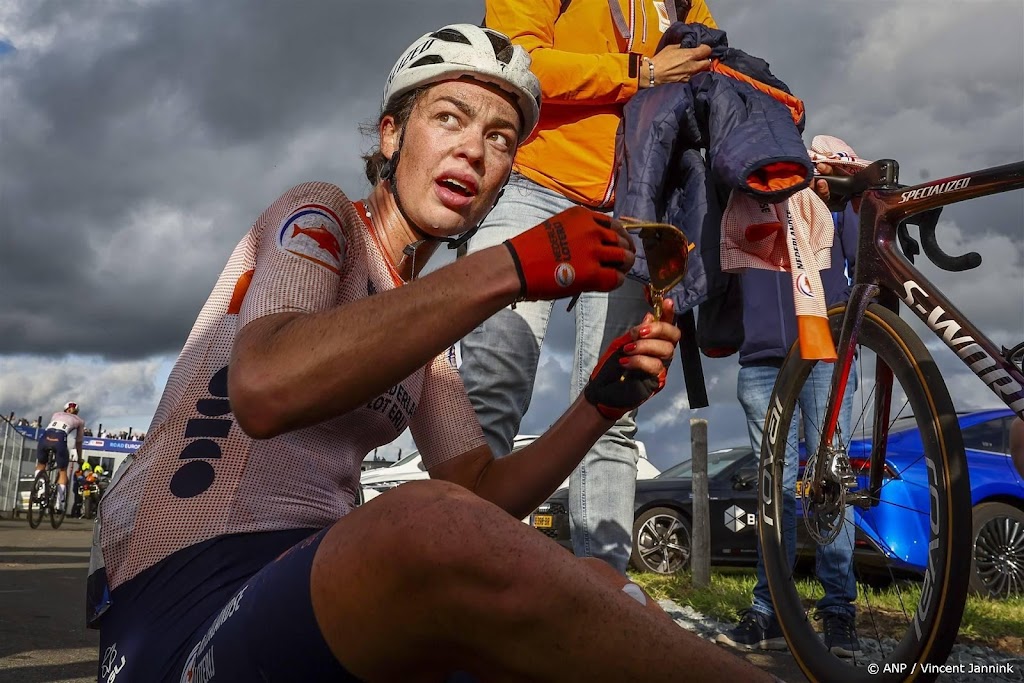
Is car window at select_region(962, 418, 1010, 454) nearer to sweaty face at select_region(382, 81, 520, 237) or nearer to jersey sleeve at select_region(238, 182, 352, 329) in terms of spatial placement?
sweaty face at select_region(382, 81, 520, 237)

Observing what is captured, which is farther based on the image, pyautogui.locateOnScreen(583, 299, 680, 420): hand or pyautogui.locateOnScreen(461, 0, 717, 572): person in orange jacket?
pyautogui.locateOnScreen(461, 0, 717, 572): person in orange jacket

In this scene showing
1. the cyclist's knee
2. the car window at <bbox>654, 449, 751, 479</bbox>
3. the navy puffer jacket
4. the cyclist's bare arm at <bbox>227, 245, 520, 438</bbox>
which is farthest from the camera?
the car window at <bbox>654, 449, 751, 479</bbox>

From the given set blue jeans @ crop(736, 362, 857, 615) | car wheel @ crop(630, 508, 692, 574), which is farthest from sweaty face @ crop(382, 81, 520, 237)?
car wheel @ crop(630, 508, 692, 574)

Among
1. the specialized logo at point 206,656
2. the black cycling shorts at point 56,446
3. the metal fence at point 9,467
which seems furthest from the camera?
the metal fence at point 9,467

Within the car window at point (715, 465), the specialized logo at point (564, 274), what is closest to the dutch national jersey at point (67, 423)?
the car window at point (715, 465)

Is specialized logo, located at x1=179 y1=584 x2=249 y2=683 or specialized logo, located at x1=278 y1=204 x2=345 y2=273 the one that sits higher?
specialized logo, located at x1=278 y1=204 x2=345 y2=273

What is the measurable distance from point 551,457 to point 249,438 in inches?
31.4

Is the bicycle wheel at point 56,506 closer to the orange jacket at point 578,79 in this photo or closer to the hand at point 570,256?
the orange jacket at point 578,79

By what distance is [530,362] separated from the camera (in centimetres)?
355

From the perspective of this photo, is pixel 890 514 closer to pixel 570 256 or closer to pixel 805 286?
pixel 805 286

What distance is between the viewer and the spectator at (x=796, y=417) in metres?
3.47

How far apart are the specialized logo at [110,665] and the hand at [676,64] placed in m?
2.87

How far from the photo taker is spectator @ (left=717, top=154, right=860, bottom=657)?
11.4 feet

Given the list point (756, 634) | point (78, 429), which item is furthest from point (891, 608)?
point (78, 429)
